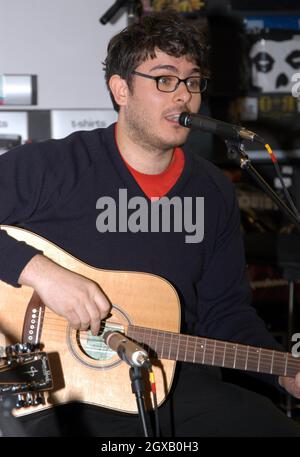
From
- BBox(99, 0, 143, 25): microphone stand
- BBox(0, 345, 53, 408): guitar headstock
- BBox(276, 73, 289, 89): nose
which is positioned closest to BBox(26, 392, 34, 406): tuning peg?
BBox(0, 345, 53, 408): guitar headstock

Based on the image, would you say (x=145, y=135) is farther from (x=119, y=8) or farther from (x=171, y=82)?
(x=119, y=8)

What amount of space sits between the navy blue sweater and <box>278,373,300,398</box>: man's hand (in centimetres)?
13

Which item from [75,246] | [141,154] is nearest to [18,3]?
[141,154]

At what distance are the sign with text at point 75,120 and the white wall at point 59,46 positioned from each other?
0.12ft

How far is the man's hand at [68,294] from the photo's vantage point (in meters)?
1.84

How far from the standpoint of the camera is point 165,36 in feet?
7.06

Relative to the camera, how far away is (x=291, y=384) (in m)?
2.01

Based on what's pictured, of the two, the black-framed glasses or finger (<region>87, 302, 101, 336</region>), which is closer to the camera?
finger (<region>87, 302, 101, 336</region>)

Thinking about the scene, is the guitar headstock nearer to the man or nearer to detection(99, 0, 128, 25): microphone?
the man

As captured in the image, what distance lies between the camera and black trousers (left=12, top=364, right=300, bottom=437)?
1.90 m

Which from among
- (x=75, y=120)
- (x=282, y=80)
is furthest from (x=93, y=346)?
(x=282, y=80)

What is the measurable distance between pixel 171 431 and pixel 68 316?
46 centimetres

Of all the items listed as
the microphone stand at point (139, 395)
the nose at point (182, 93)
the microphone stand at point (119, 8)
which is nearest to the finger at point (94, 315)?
the microphone stand at point (139, 395)
